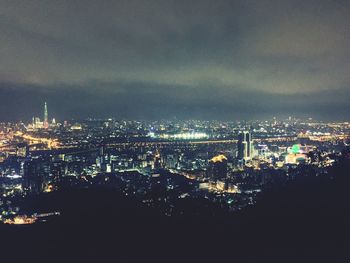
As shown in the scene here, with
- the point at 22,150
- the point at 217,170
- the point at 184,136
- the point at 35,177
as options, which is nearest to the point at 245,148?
the point at 217,170

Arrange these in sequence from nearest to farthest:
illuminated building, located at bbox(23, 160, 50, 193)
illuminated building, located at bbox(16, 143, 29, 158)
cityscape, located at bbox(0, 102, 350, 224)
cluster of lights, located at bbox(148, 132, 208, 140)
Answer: cityscape, located at bbox(0, 102, 350, 224) < illuminated building, located at bbox(23, 160, 50, 193) < illuminated building, located at bbox(16, 143, 29, 158) < cluster of lights, located at bbox(148, 132, 208, 140)

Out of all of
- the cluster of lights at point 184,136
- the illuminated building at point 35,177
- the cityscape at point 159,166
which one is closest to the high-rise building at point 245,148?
the cityscape at point 159,166

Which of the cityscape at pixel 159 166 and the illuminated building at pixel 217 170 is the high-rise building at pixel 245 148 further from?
the illuminated building at pixel 217 170

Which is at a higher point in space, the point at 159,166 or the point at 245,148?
the point at 245,148

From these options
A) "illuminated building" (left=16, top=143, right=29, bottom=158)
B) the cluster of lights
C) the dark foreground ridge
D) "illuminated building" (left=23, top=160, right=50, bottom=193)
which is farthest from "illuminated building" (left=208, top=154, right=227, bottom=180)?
the cluster of lights

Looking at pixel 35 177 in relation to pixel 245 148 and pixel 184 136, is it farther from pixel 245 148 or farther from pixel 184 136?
pixel 184 136

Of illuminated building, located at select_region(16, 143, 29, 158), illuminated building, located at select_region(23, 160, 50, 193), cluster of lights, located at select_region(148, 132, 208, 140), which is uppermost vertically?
cluster of lights, located at select_region(148, 132, 208, 140)

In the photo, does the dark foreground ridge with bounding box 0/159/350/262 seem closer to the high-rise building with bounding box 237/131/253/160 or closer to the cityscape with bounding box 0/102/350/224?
the cityscape with bounding box 0/102/350/224

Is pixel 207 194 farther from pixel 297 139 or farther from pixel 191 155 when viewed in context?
Result: pixel 297 139

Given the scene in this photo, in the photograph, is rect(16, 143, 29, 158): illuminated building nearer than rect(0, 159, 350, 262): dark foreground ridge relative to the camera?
No
